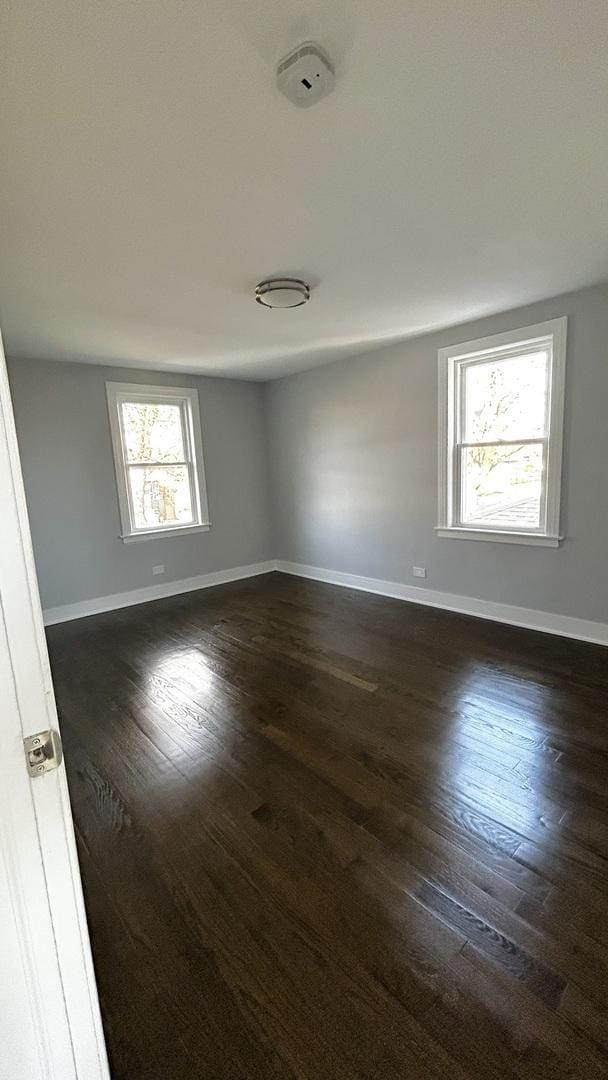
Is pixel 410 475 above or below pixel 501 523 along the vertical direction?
above

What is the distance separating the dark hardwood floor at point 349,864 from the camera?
111 cm

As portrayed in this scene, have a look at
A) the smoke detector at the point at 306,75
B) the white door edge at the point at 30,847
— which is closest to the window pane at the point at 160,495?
the smoke detector at the point at 306,75

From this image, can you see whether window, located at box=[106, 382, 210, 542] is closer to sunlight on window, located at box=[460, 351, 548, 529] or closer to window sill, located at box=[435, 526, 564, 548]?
window sill, located at box=[435, 526, 564, 548]

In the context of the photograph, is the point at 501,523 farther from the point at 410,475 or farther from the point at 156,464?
the point at 156,464

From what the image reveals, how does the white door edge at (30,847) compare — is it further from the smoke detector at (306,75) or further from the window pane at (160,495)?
the window pane at (160,495)

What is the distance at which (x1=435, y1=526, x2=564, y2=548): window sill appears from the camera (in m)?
3.49

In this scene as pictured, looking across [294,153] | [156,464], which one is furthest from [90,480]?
[294,153]

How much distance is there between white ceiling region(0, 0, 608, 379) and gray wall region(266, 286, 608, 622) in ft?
2.57

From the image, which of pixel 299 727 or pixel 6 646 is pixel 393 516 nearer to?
pixel 299 727

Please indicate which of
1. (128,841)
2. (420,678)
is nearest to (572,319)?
(420,678)

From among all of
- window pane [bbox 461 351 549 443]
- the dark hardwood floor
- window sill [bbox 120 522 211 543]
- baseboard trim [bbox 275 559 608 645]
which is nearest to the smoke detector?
the dark hardwood floor

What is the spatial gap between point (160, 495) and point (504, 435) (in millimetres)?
3663

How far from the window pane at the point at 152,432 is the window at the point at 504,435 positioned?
9.80ft

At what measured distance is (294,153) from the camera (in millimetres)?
1604
